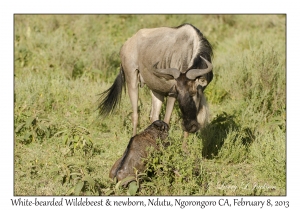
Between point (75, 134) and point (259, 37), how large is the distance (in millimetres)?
6457

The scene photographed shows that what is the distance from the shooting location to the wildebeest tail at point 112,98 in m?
7.43

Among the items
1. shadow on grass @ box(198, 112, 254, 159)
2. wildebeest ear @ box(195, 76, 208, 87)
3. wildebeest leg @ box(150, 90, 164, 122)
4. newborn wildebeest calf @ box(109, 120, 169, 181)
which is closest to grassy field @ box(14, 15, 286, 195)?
shadow on grass @ box(198, 112, 254, 159)

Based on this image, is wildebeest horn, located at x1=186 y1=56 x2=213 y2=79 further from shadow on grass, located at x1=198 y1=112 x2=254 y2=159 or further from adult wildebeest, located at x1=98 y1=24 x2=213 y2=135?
shadow on grass, located at x1=198 y1=112 x2=254 y2=159

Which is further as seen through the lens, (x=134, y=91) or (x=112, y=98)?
Answer: (x=112, y=98)

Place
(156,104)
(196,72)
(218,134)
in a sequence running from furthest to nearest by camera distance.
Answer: (156,104), (218,134), (196,72)

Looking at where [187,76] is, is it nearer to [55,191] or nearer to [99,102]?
[55,191]

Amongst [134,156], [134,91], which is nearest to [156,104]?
[134,91]

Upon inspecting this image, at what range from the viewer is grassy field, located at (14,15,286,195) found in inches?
205

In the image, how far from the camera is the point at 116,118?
749 cm

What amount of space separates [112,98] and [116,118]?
1.05 feet

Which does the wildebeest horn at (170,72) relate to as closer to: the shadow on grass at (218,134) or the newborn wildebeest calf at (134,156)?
the newborn wildebeest calf at (134,156)

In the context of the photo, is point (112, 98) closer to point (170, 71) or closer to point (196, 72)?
point (170, 71)

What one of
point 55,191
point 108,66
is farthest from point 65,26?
point 55,191

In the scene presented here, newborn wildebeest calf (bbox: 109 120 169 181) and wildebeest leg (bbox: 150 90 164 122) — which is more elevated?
wildebeest leg (bbox: 150 90 164 122)
